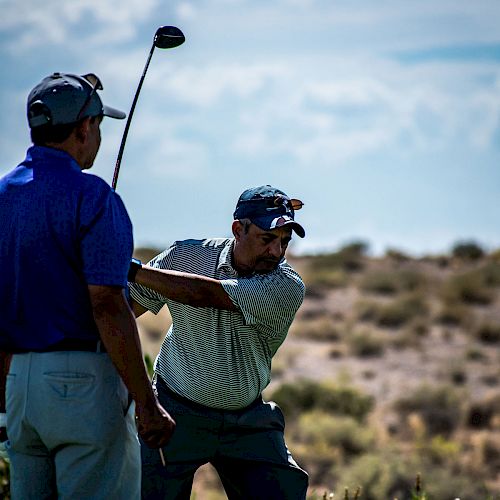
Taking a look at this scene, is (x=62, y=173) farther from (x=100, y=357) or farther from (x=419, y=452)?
(x=419, y=452)

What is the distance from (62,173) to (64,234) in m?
0.21

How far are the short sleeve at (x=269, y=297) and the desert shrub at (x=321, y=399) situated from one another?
20.1m

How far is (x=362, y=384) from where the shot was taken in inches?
1128

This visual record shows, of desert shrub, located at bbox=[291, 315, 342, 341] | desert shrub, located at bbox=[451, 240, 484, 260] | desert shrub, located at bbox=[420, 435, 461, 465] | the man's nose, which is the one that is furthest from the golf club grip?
desert shrub, located at bbox=[451, 240, 484, 260]

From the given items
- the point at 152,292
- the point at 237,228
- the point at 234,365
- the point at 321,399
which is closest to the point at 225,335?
the point at 234,365

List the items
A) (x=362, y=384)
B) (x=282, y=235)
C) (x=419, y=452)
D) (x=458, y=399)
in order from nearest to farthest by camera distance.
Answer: (x=282, y=235), (x=419, y=452), (x=458, y=399), (x=362, y=384)

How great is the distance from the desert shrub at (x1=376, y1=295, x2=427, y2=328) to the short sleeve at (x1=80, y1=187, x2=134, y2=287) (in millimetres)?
31379

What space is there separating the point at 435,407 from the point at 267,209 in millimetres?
20456

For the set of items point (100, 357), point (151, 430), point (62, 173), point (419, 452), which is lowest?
point (419, 452)

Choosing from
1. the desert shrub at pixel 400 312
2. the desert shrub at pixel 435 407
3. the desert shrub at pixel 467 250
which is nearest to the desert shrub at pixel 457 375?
the desert shrub at pixel 435 407

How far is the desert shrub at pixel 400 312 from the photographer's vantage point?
3519 cm

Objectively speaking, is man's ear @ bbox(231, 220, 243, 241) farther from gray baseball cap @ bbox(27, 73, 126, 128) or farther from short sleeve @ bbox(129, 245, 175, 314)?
gray baseball cap @ bbox(27, 73, 126, 128)

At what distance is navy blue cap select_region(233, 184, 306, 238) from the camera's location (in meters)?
5.07

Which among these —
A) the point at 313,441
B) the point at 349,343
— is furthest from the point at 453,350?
the point at 313,441
